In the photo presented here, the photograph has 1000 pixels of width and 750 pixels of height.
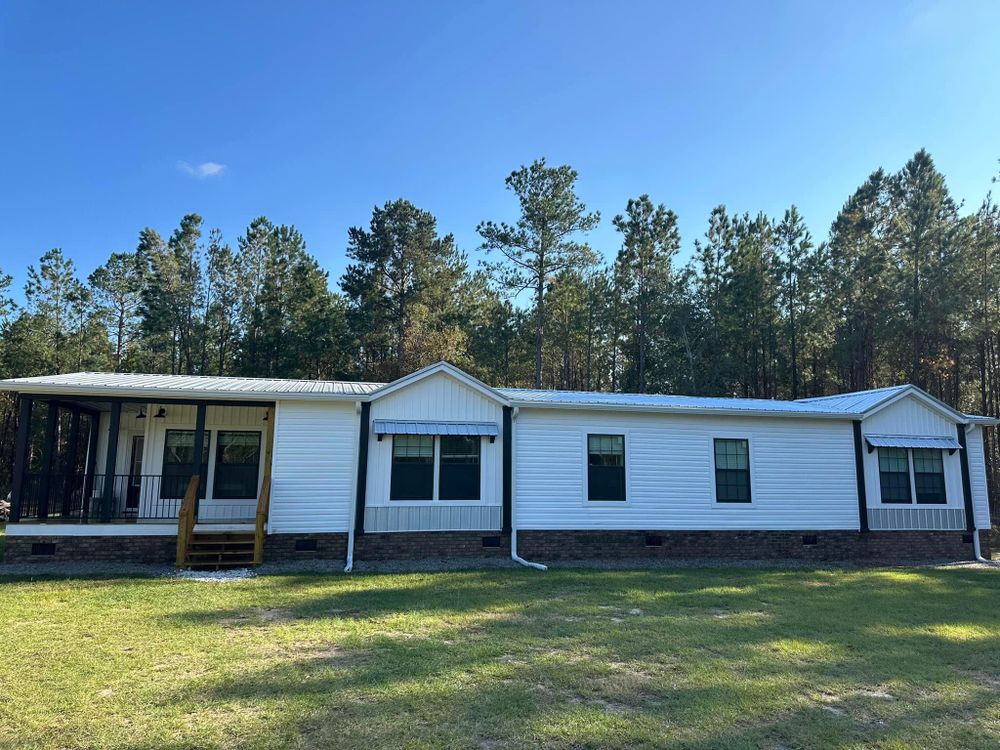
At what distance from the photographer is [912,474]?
44.5 feet

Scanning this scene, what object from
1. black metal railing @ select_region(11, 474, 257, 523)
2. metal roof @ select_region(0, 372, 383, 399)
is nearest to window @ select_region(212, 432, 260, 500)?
black metal railing @ select_region(11, 474, 257, 523)

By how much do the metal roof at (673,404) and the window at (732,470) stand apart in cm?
75

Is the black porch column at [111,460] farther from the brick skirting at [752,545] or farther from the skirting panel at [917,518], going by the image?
the skirting panel at [917,518]

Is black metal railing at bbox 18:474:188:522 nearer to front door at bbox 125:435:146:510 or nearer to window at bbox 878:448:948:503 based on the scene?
front door at bbox 125:435:146:510

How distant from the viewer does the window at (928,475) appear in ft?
44.4

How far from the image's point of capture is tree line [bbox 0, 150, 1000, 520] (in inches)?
918

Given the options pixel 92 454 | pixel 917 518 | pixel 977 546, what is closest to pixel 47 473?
pixel 92 454

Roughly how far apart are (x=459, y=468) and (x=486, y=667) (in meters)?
6.71

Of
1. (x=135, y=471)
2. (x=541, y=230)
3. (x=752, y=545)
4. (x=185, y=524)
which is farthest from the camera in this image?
(x=541, y=230)

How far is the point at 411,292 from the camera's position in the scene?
87.4 feet

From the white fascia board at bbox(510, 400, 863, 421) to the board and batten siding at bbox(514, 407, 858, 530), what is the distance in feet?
0.59

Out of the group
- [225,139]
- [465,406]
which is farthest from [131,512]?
[225,139]

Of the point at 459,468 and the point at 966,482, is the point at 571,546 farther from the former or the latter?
the point at 966,482

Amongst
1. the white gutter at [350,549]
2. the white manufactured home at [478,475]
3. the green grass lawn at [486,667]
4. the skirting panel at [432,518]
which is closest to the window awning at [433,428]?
the white manufactured home at [478,475]
